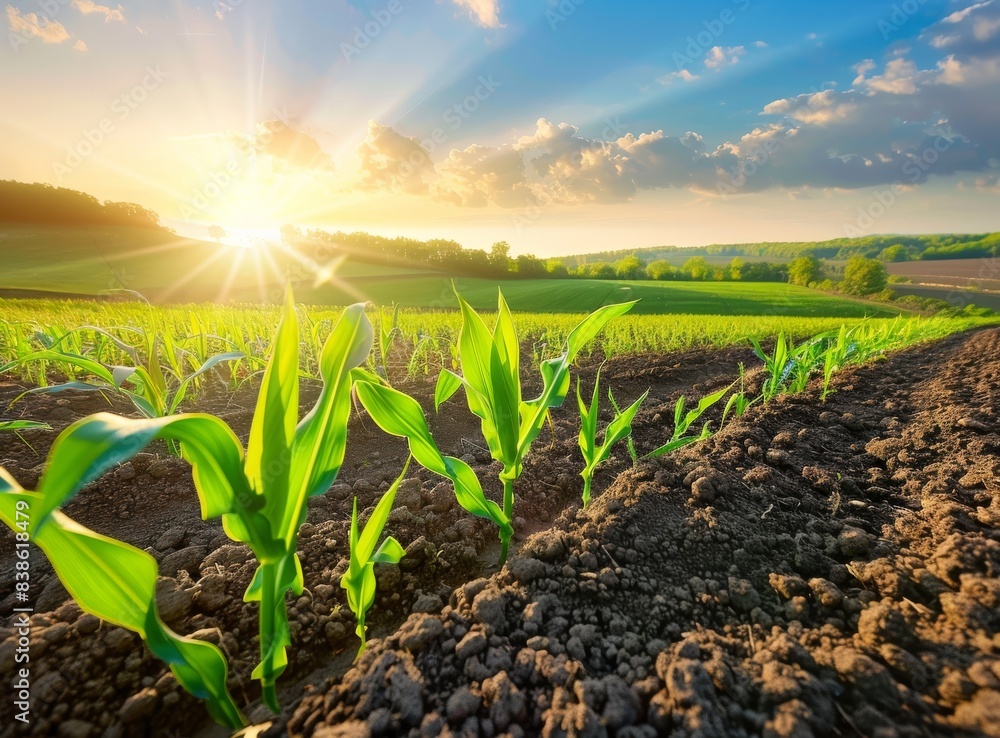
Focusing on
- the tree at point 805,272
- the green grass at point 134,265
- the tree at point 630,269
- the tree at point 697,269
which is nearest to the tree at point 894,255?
the tree at point 805,272

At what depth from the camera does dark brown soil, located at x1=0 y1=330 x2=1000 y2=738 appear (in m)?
0.67

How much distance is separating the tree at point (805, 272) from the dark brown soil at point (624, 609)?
140ft

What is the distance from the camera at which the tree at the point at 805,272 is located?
1384 inches

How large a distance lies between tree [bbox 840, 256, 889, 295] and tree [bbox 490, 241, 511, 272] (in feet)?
90.5

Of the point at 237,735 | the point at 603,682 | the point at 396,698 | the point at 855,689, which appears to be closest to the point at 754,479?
the point at 855,689

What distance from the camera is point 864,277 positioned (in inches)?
1253

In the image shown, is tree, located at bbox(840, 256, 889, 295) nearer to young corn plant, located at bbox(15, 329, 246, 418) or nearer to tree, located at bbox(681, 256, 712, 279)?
tree, located at bbox(681, 256, 712, 279)

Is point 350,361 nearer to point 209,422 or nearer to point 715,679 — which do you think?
point 209,422

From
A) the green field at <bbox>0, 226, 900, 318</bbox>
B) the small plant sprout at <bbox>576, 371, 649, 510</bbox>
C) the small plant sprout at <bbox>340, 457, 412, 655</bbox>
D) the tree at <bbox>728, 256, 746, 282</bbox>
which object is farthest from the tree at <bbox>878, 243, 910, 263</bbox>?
the small plant sprout at <bbox>340, 457, 412, 655</bbox>

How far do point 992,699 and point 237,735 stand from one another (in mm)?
1296

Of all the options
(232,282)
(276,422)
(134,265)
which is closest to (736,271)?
(232,282)

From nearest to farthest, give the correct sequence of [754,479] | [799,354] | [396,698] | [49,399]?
[396,698], [754,479], [49,399], [799,354]

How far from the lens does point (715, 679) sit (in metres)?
0.71

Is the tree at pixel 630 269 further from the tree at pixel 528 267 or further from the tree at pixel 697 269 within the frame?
the tree at pixel 528 267
